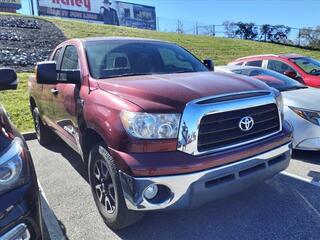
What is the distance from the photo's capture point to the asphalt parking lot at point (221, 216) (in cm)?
342

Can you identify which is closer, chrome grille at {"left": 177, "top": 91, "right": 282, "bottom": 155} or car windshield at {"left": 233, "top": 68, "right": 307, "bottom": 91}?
chrome grille at {"left": 177, "top": 91, "right": 282, "bottom": 155}

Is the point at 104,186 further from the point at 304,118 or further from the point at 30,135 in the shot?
the point at 30,135

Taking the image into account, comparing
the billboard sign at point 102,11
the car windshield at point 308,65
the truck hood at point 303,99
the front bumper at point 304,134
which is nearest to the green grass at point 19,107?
the truck hood at point 303,99

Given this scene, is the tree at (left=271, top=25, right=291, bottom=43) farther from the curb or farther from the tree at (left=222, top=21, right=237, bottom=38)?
the curb

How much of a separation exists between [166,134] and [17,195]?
126 centimetres

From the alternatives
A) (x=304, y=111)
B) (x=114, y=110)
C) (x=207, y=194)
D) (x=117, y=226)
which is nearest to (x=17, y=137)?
(x=114, y=110)

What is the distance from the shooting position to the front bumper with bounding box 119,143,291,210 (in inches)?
117

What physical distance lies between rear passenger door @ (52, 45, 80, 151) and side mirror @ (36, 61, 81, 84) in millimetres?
56

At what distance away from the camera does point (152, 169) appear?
9.61 feet

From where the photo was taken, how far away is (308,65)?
31.7 feet

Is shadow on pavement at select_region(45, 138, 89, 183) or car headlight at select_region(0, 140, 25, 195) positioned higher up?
car headlight at select_region(0, 140, 25, 195)

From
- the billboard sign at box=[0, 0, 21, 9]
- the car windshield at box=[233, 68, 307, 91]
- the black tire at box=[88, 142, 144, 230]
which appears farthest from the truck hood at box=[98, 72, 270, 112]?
the billboard sign at box=[0, 0, 21, 9]

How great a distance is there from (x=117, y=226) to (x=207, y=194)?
0.94m

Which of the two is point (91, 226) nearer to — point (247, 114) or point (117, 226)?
point (117, 226)
